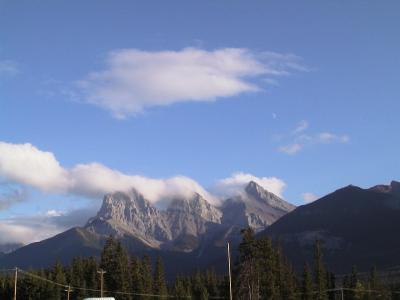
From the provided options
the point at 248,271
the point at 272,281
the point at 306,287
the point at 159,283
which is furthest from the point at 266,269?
the point at 159,283

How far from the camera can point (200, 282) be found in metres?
182

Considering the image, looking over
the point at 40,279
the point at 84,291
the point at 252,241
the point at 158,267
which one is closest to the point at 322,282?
the point at 252,241

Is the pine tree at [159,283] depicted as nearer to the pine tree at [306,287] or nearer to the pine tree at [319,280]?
the pine tree at [306,287]

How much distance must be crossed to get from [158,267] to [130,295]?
2010 cm

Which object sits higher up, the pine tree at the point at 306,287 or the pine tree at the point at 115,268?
the pine tree at the point at 115,268

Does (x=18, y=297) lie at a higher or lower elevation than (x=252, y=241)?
lower

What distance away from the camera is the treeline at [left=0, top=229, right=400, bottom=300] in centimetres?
13012

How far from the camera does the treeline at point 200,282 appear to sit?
13012 centimetres

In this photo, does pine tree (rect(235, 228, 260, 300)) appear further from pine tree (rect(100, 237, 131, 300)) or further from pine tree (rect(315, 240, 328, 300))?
pine tree (rect(100, 237, 131, 300))

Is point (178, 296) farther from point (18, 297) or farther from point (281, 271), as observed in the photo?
point (18, 297)

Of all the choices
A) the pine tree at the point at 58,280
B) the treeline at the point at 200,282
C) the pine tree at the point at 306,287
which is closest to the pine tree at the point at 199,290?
the treeline at the point at 200,282

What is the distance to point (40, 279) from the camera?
168 metres

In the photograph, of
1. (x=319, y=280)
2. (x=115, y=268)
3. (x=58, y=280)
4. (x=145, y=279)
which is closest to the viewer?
(x=319, y=280)

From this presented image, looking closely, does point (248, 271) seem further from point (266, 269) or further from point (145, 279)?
point (145, 279)
